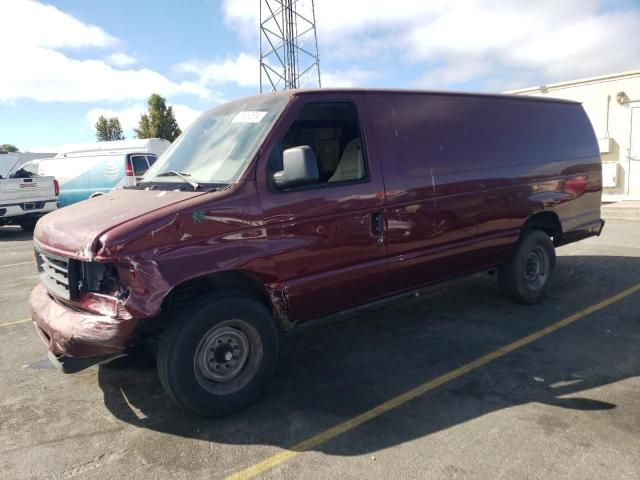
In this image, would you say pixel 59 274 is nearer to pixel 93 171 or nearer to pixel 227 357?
pixel 227 357

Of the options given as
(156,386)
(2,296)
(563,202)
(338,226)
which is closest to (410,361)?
(338,226)

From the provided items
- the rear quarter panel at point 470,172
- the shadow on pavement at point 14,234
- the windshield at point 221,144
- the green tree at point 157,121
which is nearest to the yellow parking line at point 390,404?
the rear quarter panel at point 470,172

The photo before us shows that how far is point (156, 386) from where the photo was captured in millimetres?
4004

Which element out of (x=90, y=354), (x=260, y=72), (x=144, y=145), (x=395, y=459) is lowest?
(x=395, y=459)

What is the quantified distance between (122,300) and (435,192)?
2.82 meters

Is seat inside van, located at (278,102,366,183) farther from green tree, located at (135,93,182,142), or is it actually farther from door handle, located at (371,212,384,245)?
green tree, located at (135,93,182,142)

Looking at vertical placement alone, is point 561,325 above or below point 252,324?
below

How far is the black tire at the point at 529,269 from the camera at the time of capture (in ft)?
18.3

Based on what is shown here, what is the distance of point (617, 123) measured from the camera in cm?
1561

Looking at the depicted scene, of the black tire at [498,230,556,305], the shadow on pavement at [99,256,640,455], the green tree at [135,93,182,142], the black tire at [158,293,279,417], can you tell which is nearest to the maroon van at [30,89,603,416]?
the black tire at [158,293,279,417]

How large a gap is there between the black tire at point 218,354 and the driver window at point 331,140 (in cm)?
107

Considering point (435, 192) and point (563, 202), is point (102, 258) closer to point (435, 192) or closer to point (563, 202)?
point (435, 192)

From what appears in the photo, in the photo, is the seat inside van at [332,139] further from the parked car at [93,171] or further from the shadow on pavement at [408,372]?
the parked car at [93,171]

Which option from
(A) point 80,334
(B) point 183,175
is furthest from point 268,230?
(A) point 80,334
